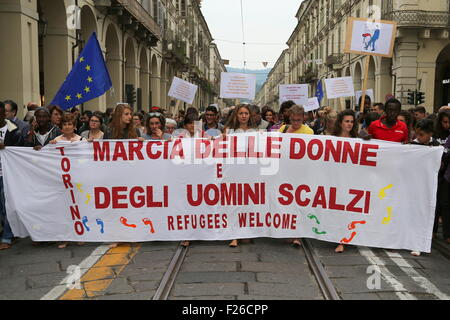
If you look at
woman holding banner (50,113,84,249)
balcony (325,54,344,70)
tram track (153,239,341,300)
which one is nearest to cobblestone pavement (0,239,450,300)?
tram track (153,239,341,300)

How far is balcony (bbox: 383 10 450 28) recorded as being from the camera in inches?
950

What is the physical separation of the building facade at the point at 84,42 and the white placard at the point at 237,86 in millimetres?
3943

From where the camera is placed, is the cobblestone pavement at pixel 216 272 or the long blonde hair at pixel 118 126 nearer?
the cobblestone pavement at pixel 216 272

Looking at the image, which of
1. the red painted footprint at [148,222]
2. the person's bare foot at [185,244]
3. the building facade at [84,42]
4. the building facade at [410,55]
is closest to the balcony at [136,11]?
the building facade at [84,42]

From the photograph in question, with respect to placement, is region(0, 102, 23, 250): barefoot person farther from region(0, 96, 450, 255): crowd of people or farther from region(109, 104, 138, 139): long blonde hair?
region(109, 104, 138, 139): long blonde hair

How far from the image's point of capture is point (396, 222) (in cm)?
545

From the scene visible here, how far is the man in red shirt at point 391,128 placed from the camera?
6535 millimetres

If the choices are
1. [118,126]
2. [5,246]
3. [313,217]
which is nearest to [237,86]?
[118,126]

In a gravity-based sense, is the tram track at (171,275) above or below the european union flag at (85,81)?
below

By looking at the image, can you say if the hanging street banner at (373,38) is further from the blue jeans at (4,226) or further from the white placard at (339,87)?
the blue jeans at (4,226)

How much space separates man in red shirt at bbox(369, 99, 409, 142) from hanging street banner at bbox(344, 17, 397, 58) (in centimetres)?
274

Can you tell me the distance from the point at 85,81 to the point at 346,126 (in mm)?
3998
